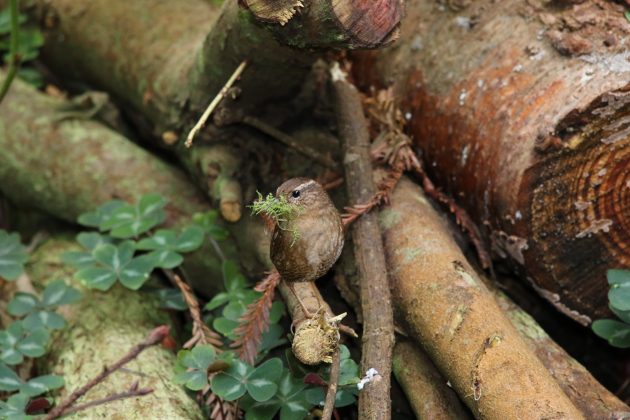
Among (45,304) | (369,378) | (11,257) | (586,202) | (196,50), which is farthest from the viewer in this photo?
(196,50)

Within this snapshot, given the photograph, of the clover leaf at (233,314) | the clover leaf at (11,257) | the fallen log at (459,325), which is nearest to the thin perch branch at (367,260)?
the fallen log at (459,325)

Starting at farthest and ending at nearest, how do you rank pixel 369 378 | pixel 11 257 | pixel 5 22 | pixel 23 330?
1. pixel 5 22
2. pixel 11 257
3. pixel 23 330
4. pixel 369 378

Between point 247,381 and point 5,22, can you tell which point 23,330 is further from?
point 5,22

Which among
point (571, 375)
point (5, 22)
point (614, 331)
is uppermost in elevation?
point (614, 331)

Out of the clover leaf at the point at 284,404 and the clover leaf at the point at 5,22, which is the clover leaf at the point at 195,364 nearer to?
the clover leaf at the point at 284,404

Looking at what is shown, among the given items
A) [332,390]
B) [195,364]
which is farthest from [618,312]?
[195,364]

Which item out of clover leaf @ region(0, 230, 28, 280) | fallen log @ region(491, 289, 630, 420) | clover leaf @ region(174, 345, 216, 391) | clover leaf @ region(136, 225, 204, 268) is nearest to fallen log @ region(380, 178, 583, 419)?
fallen log @ region(491, 289, 630, 420)
